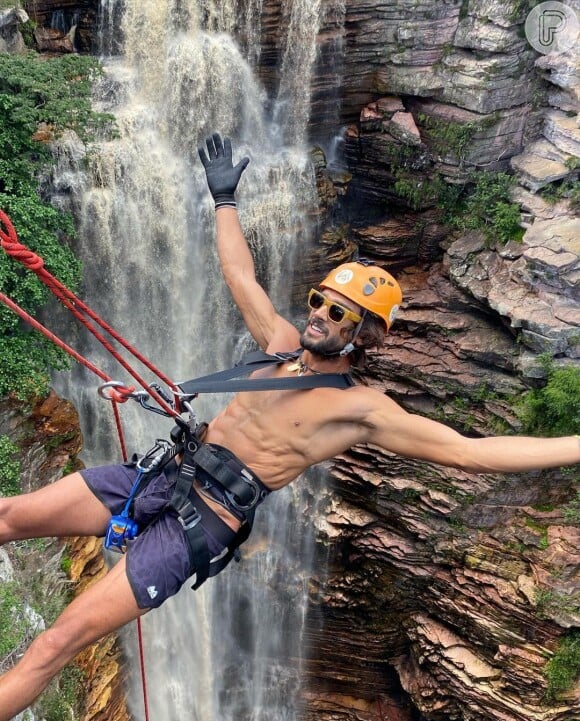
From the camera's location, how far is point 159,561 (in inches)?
139

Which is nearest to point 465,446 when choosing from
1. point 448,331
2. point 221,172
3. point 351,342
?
point 351,342

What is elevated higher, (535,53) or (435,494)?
(535,53)

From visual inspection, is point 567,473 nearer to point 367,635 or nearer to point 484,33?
point 367,635

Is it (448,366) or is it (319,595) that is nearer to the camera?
(448,366)

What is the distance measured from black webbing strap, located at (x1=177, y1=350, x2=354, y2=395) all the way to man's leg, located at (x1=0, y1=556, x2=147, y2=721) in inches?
40.1

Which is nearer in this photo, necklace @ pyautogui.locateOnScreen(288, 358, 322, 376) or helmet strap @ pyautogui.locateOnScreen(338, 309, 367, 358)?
helmet strap @ pyautogui.locateOnScreen(338, 309, 367, 358)

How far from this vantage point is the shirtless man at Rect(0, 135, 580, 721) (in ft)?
10.8

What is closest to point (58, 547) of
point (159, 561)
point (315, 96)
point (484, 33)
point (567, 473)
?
point (159, 561)

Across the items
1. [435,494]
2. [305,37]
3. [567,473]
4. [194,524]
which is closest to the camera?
Result: [194,524]

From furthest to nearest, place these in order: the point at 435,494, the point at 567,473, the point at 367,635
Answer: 1. the point at 367,635
2. the point at 435,494
3. the point at 567,473

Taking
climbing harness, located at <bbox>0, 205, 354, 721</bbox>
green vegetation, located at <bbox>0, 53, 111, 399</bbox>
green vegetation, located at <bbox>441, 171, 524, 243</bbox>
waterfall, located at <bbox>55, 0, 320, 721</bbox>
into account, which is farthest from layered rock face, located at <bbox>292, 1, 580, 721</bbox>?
climbing harness, located at <bbox>0, 205, 354, 721</bbox>

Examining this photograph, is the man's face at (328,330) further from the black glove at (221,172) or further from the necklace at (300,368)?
the black glove at (221,172)

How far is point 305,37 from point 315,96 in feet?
2.49

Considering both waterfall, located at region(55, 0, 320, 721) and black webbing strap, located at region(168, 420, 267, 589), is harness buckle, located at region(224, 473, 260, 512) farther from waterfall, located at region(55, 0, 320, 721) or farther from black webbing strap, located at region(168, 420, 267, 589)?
waterfall, located at region(55, 0, 320, 721)
